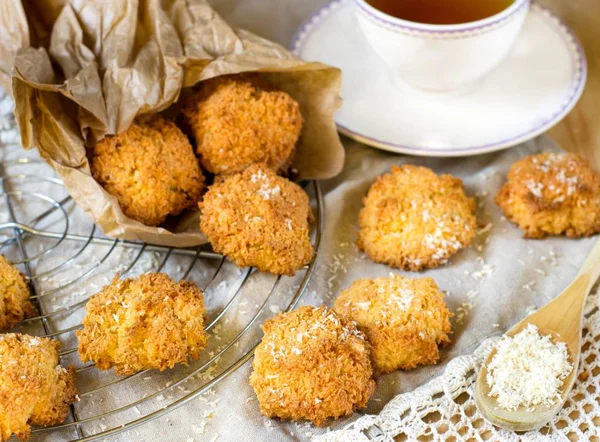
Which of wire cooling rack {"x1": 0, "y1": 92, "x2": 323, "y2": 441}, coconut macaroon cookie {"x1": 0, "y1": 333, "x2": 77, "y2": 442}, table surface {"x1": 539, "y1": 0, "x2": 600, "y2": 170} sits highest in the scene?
table surface {"x1": 539, "y1": 0, "x2": 600, "y2": 170}

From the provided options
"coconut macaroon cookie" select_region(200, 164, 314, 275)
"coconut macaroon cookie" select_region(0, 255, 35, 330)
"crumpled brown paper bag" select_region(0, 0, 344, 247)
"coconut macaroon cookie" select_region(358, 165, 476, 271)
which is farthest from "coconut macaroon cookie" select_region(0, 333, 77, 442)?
"coconut macaroon cookie" select_region(358, 165, 476, 271)

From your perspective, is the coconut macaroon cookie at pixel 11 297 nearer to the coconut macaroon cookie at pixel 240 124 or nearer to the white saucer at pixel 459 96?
the coconut macaroon cookie at pixel 240 124

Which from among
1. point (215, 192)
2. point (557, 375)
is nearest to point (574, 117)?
point (557, 375)

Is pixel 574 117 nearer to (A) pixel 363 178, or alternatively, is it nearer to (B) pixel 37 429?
(A) pixel 363 178

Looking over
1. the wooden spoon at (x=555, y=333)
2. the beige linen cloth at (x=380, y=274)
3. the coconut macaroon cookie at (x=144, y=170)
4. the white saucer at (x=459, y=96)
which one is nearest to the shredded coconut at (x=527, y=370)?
the wooden spoon at (x=555, y=333)

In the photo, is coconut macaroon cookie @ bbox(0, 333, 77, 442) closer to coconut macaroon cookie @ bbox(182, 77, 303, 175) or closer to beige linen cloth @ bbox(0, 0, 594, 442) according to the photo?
beige linen cloth @ bbox(0, 0, 594, 442)
